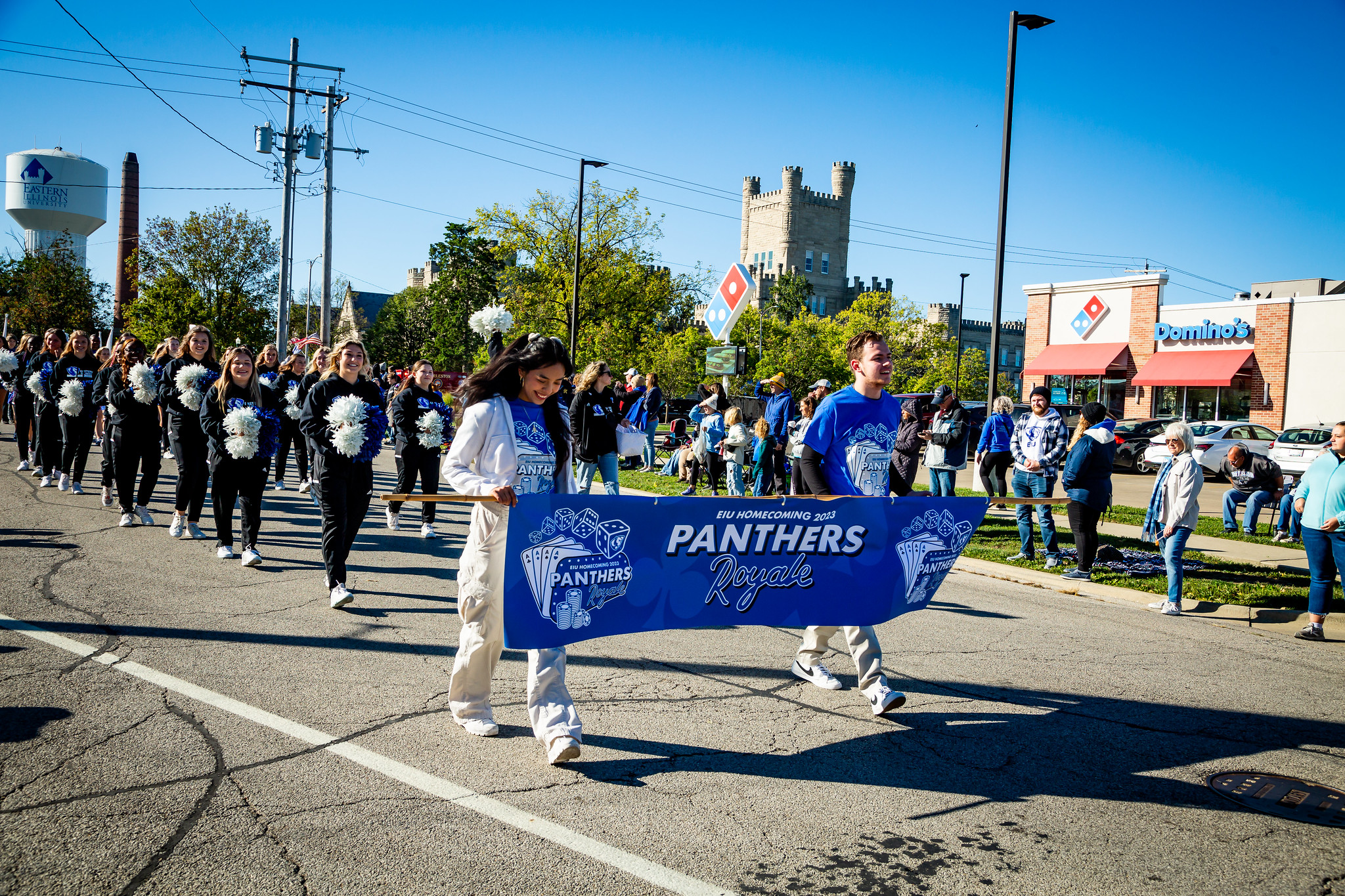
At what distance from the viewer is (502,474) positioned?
4109mm

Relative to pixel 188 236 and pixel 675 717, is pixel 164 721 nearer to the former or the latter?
pixel 675 717

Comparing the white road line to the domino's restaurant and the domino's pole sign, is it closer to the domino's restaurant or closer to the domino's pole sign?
the domino's pole sign

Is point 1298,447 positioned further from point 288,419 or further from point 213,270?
point 213,270

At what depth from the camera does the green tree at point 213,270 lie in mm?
35188

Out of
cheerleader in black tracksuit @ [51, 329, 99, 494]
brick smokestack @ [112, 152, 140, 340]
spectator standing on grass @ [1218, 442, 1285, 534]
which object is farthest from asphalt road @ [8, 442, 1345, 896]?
brick smokestack @ [112, 152, 140, 340]

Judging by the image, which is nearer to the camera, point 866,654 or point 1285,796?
point 1285,796

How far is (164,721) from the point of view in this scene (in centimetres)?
429

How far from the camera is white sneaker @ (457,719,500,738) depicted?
429 centimetres

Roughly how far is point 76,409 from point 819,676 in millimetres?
10552

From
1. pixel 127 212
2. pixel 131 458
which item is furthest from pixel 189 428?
pixel 127 212

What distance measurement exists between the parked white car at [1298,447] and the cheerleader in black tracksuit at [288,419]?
20.6 m

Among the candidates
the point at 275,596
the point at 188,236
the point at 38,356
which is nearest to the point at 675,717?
the point at 275,596

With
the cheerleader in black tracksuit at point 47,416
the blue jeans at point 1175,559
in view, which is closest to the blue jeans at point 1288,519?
the blue jeans at point 1175,559

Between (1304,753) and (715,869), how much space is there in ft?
11.1
